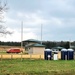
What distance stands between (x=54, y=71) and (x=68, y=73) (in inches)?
39.2

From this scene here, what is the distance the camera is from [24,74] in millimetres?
15398

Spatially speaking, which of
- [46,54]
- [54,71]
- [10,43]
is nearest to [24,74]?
[54,71]

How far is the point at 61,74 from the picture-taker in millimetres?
16156

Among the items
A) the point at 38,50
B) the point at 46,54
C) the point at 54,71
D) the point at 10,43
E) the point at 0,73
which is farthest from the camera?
the point at 10,43

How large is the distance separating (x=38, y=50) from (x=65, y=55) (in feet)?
52.9

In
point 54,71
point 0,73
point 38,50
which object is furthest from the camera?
point 38,50

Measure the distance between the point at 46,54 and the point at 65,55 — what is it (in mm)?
2547

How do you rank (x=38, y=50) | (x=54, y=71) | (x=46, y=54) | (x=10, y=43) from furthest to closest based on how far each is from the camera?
(x=10, y=43) → (x=38, y=50) → (x=46, y=54) → (x=54, y=71)

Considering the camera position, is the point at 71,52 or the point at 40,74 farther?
the point at 71,52

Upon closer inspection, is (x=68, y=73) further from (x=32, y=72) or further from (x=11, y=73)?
(x=11, y=73)

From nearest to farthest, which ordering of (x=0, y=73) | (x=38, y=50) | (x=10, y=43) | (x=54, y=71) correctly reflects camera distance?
(x=0, y=73) < (x=54, y=71) < (x=38, y=50) < (x=10, y=43)

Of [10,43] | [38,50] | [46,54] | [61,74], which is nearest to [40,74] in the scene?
[61,74]

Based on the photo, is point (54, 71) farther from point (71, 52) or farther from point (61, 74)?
point (71, 52)

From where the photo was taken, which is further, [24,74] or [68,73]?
[68,73]
